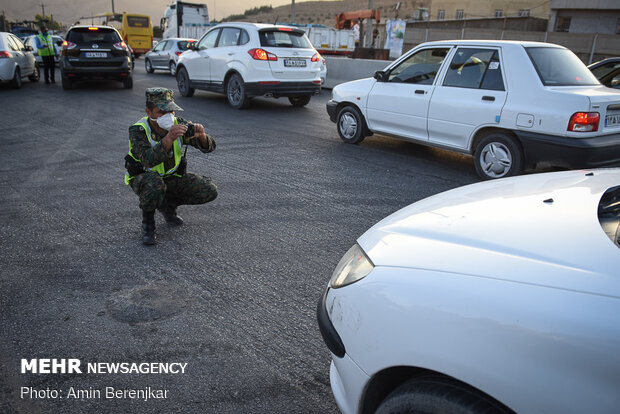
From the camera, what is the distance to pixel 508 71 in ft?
19.1

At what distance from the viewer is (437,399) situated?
145 centimetres

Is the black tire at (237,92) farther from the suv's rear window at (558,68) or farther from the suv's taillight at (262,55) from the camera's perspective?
the suv's rear window at (558,68)

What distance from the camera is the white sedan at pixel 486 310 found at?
49.0 inches

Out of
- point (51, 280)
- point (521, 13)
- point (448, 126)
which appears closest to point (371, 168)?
point (448, 126)

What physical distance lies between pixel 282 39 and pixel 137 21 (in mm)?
31383

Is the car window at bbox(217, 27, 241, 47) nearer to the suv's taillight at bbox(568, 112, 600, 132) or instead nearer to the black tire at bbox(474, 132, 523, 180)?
the black tire at bbox(474, 132, 523, 180)

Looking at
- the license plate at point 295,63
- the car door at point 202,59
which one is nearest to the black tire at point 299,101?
the license plate at point 295,63

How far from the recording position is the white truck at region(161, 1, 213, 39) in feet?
96.6

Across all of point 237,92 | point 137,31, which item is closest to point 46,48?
point 237,92

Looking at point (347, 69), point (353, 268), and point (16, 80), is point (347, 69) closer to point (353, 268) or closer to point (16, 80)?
point (16, 80)

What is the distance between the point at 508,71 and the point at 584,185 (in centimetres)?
419

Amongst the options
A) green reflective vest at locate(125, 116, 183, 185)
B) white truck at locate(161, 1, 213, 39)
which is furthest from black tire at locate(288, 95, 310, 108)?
white truck at locate(161, 1, 213, 39)

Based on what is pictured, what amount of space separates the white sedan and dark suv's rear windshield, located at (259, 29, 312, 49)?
9577 millimetres

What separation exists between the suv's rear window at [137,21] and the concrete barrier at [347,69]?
26.2m
